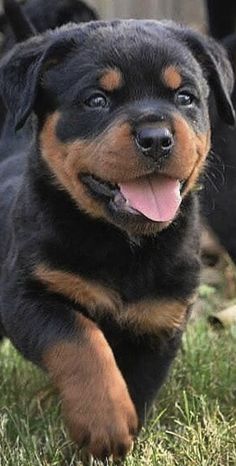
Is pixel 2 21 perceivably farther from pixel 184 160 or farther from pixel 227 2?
pixel 184 160

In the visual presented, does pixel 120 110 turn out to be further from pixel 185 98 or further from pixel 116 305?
pixel 116 305

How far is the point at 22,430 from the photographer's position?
3.67 m

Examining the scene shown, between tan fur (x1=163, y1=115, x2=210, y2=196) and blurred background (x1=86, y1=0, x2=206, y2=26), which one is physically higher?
tan fur (x1=163, y1=115, x2=210, y2=196)

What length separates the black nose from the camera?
3.06 meters

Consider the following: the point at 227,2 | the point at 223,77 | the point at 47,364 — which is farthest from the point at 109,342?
the point at 227,2

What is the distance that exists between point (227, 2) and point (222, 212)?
83cm

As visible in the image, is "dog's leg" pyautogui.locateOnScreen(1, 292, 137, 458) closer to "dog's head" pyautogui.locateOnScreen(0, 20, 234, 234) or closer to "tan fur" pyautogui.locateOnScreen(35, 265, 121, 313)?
"tan fur" pyautogui.locateOnScreen(35, 265, 121, 313)

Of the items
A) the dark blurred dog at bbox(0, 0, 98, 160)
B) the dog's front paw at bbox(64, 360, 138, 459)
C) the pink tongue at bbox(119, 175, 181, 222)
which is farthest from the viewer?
the dark blurred dog at bbox(0, 0, 98, 160)

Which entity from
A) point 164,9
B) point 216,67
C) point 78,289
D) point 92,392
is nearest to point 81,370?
point 92,392

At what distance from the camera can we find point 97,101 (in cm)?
325

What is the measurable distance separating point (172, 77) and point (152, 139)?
25 cm

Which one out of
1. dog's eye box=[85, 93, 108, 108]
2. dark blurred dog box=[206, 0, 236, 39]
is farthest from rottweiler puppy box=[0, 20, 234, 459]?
dark blurred dog box=[206, 0, 236, 39]

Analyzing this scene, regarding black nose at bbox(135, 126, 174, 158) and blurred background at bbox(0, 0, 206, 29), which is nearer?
black nose at bbox(135, 126, 174, 158)

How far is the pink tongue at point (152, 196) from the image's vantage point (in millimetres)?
3174
